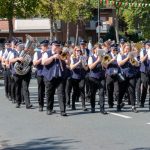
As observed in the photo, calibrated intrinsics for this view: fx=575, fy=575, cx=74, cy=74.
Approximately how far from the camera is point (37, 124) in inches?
504

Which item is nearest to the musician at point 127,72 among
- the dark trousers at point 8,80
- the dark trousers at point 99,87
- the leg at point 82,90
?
the dark trousers at point 99,87

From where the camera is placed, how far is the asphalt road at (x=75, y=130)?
33.5 feet

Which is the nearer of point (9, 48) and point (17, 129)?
point (17, 129)

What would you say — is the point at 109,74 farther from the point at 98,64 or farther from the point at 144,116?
the point at 144,116

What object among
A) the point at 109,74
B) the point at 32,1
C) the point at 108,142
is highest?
the point at 32,1

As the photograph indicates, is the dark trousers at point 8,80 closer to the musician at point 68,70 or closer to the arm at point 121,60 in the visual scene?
the musician at point 68,70

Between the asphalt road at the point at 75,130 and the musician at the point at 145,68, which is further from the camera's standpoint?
the musician at the point at 145,68

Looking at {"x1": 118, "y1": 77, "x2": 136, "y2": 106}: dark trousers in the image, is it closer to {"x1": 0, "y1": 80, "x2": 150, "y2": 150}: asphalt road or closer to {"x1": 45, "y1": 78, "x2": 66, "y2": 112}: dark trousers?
{"x1": 0, "y1": 80, "x2": 150, "y2": 150}: asphalt road

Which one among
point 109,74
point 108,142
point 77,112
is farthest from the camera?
point 109,74

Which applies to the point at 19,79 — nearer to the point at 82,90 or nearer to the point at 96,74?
the point at 82,90

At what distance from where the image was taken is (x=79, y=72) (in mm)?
15453

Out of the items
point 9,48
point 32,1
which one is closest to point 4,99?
point 9,48

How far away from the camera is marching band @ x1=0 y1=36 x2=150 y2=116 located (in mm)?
14156

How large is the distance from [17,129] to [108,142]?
249cm
